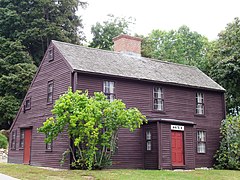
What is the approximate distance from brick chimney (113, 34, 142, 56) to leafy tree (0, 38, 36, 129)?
37.4 ft

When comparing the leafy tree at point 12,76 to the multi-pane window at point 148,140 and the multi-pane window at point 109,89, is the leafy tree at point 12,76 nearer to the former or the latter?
the multi-pane window at point 109,89

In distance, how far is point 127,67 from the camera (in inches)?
882

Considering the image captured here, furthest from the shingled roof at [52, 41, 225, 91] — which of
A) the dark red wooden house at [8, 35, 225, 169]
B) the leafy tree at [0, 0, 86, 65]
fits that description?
the leafy tree at [0, 0, 86, 65]

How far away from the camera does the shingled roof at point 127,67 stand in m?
20.4

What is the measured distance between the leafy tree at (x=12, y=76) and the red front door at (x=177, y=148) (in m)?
16.9

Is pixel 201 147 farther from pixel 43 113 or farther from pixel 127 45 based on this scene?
pixel 43 113

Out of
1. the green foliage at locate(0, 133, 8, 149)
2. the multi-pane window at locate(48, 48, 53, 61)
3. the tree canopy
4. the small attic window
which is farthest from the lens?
the tree canopy

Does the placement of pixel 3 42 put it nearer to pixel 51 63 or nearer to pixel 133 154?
pixel 51 63

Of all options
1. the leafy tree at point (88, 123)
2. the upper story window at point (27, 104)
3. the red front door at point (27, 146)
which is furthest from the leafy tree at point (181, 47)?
the leafy tree at point (88, 123)

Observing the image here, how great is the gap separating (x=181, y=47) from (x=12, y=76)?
75.8ft

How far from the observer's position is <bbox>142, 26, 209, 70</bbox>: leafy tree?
46.2 meters

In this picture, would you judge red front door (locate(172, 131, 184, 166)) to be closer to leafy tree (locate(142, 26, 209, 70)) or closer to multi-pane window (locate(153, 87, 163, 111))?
multi-pane window (locate(153, 87, 163, 111))

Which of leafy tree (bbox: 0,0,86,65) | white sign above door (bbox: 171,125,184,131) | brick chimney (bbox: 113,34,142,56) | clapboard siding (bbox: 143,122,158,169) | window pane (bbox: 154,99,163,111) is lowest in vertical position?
clapboard siding (bbox: 143,122,158,169)

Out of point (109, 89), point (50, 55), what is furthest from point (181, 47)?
point (109, 89)
